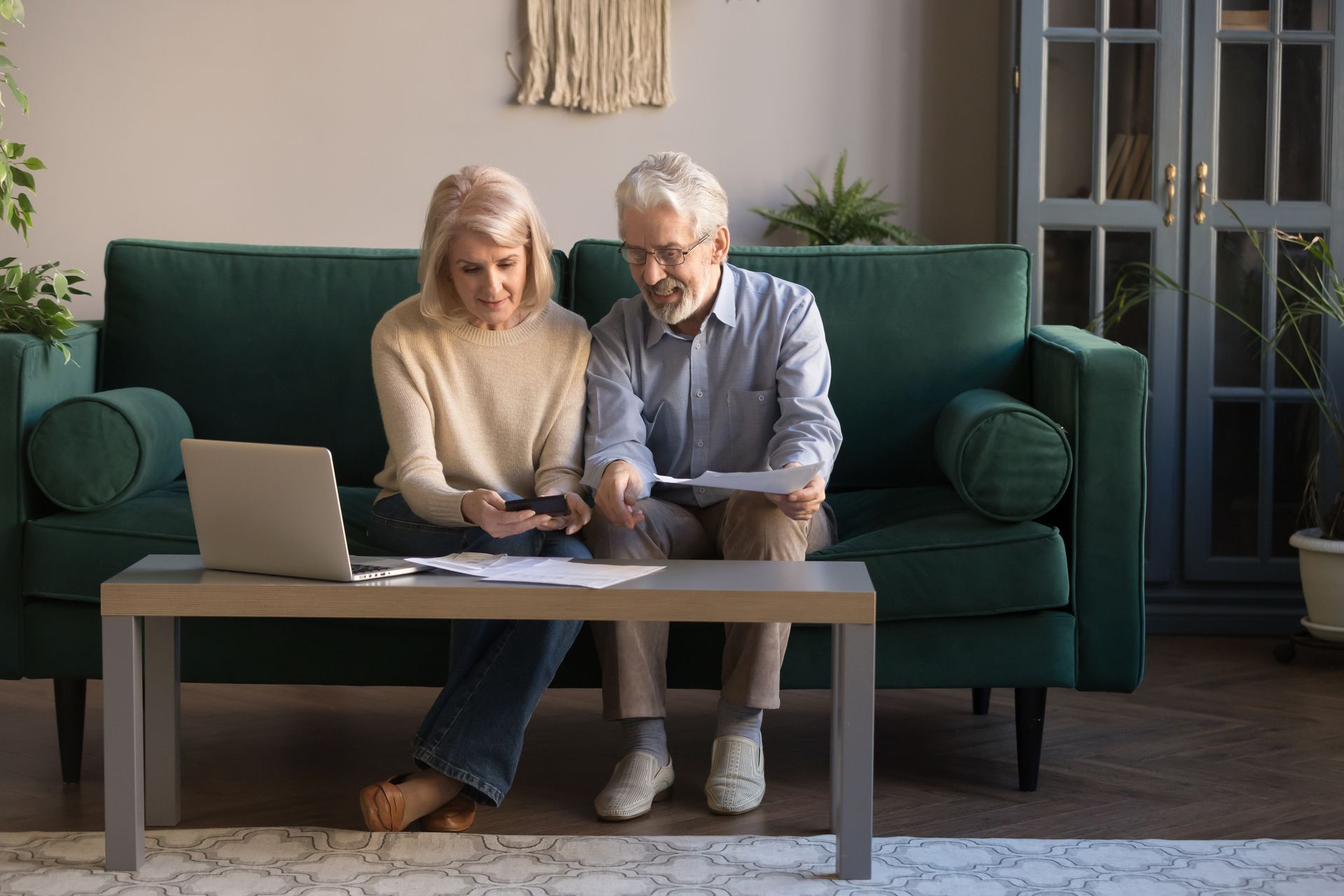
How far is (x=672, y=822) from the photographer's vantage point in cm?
202

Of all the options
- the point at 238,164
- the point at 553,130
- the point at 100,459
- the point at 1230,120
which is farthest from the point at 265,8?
the point at 1230,120

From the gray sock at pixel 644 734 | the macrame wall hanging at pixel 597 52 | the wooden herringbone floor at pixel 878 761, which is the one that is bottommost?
the wooden herringbone floor at pixel 878 761

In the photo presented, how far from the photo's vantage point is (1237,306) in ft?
11.4

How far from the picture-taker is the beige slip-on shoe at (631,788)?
202 centimetres

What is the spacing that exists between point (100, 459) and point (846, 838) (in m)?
1.34

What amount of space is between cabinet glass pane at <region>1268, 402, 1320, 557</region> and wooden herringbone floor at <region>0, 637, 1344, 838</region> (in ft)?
1.66

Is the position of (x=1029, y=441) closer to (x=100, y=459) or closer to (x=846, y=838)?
(x=846, y=838)

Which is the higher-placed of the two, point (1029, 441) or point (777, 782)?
point (1029, 441)

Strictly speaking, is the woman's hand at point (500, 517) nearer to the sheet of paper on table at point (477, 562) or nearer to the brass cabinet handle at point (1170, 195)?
the sheet of paper on table at point (477, 562)

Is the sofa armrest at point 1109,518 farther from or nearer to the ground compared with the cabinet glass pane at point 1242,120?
nearer to the ground

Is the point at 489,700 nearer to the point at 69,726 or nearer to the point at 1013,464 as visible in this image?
the point at 69,726

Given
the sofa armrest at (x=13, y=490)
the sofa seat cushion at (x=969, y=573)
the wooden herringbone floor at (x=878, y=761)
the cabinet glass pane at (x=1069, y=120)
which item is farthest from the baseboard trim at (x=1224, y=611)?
the sofa armrest at (x=13, y=490)

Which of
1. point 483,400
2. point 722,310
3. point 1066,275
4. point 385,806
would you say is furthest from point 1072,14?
point 385,806

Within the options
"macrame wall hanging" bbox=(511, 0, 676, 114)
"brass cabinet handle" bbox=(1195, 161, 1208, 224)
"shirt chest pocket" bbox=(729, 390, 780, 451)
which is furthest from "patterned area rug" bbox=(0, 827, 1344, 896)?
"macrame wall hanging" bbox=(511, 0, 676, 114)
